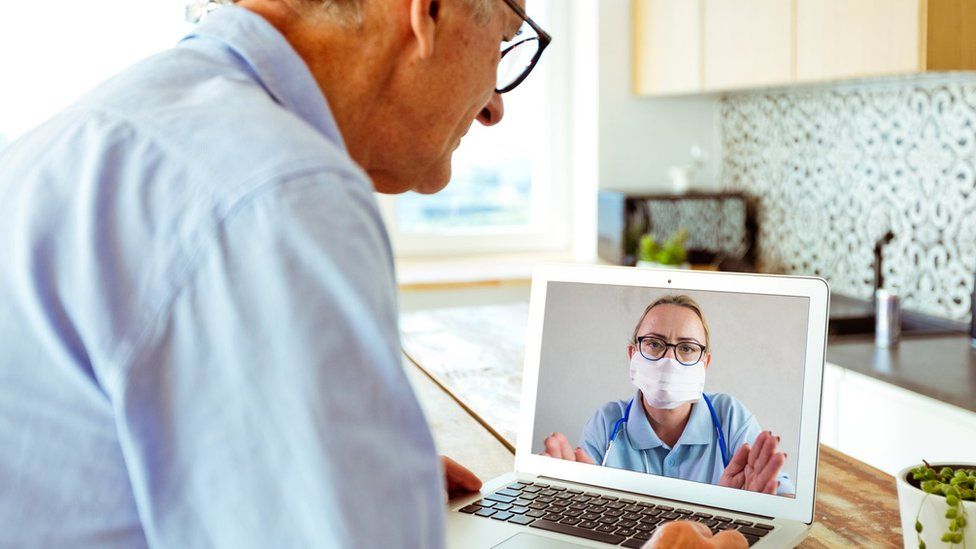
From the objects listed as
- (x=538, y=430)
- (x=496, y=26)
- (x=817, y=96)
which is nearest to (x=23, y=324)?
(x=496, y=26)

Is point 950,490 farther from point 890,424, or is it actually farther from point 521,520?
point 890,424

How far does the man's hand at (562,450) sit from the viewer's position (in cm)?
105

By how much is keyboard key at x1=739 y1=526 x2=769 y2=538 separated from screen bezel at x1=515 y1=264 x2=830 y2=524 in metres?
0.04

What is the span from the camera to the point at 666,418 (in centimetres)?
99

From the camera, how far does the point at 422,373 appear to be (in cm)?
171

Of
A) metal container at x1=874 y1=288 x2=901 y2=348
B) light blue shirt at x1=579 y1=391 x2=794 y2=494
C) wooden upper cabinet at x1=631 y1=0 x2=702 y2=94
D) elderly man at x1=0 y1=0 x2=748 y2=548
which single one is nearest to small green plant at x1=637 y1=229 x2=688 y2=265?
wooden upper cabinet at x1=631 y1=0 x2=702 y2=94

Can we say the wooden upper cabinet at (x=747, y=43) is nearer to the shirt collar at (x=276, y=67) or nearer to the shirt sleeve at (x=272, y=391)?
the shirt collar at (x=276, y=67)

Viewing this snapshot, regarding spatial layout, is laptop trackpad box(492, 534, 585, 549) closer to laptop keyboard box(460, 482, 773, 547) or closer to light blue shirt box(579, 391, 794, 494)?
laptop keyboard box(460, 482, 773, 547)

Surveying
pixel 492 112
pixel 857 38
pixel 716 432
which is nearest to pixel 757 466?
pixel 716 432

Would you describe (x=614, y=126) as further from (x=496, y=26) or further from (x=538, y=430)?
(x=496, y=26)

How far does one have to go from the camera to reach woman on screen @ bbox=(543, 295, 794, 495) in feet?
3.14

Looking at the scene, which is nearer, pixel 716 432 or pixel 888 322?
pixel 716 432

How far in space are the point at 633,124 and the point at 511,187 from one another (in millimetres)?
588

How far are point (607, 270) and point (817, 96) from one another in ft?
7.90
